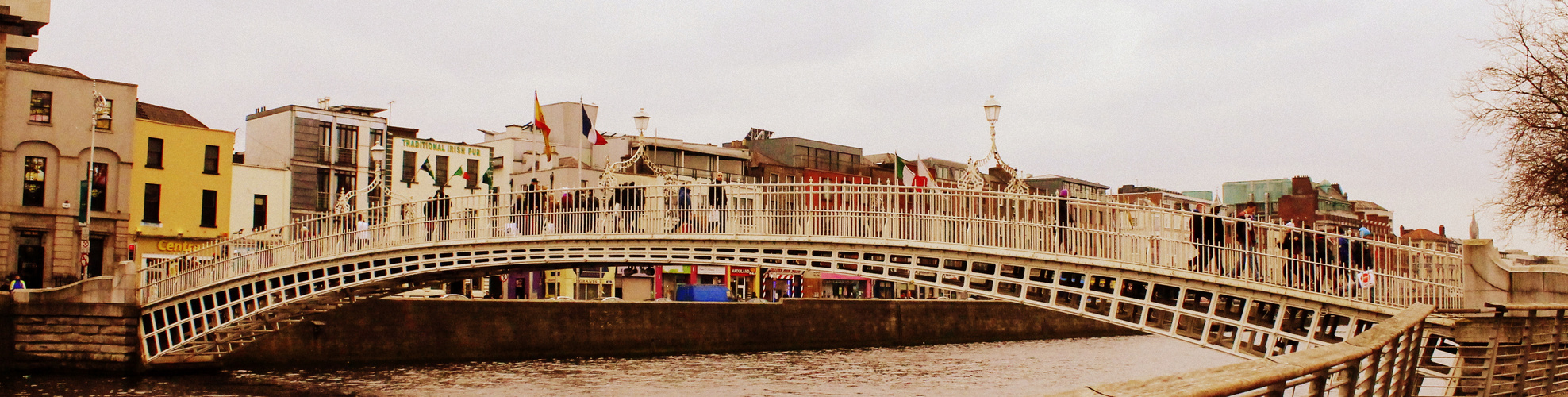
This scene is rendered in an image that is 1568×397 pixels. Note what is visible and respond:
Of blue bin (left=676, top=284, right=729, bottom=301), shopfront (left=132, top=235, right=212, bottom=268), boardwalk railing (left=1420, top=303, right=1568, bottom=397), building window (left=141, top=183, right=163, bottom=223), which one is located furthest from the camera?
blue bin (left=676, top=284, right=729, bottom=301)

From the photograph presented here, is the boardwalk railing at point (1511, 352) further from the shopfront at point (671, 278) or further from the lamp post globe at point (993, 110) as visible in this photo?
the shopfront at point (671, 278)

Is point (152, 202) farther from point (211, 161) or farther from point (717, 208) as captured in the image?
point (717, 208)

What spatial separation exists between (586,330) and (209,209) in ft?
44.1

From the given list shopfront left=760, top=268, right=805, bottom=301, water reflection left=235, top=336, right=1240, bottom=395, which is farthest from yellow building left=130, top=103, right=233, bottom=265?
shopfront left=760, top=268, right=805, bottom=301

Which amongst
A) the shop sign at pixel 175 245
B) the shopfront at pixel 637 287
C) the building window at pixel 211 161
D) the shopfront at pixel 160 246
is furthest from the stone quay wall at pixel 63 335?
the shopfront at pixel 637 287

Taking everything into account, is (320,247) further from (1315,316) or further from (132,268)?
(1315,316)

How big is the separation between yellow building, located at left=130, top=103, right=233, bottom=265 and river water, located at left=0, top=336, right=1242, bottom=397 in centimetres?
1136

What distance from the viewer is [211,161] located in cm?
4278

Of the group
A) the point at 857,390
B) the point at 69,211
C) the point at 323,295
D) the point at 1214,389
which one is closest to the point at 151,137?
the point at 69,211

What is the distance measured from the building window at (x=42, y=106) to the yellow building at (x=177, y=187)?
368cm

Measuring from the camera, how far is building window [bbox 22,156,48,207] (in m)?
35.4

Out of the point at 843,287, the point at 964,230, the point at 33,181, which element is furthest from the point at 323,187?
the point at 964,230

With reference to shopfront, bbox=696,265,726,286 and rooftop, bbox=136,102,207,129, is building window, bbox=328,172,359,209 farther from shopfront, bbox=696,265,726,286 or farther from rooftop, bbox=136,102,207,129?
shopfront, bbox=696,265,726,286

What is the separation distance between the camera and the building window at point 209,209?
42312 mm
